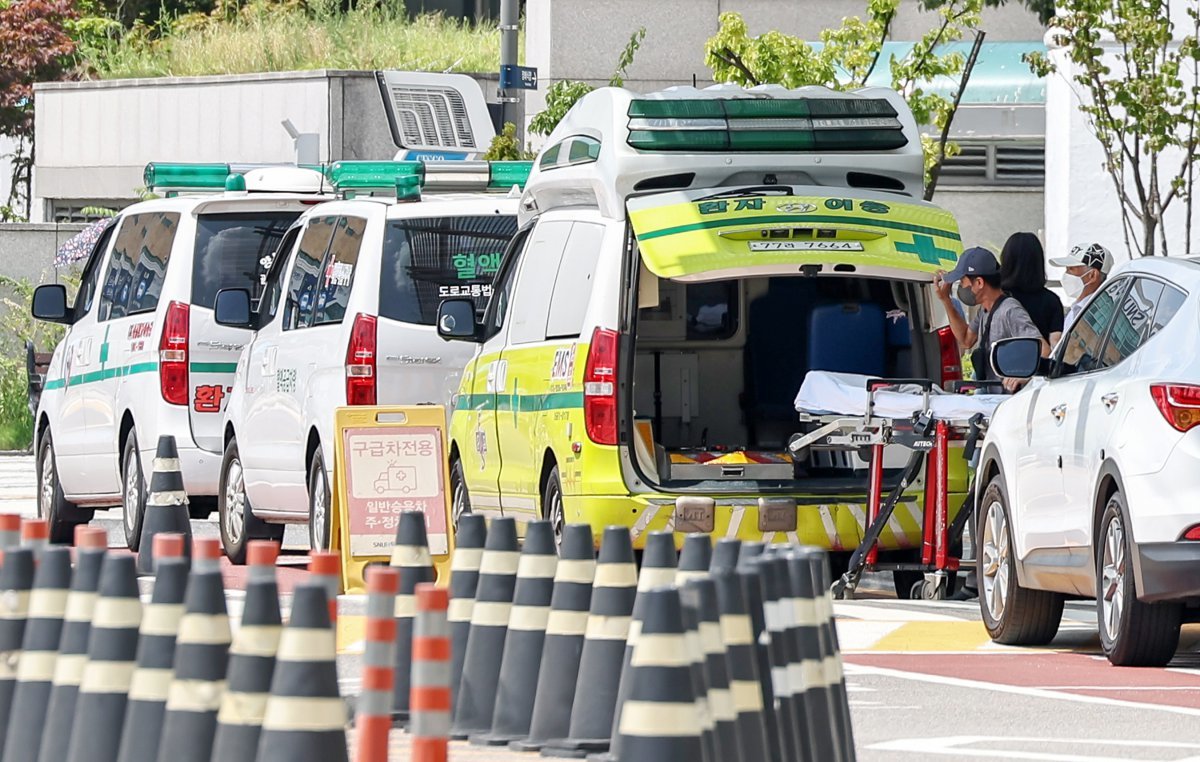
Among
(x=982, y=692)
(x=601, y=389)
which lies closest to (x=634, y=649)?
(x=982, y=692)

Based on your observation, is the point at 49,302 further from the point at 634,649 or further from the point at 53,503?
the point at 634,649

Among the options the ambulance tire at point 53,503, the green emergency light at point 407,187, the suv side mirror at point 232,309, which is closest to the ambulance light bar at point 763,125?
the green emergency light at point 407,187

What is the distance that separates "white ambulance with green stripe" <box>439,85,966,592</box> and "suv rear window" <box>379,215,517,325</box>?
1.73 ft

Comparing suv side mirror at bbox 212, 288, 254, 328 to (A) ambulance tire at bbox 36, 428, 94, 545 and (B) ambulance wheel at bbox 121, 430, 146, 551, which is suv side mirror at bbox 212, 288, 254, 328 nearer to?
(B) ambulance wheel at bbox 121, 430, 146, 551

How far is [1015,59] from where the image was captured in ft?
107

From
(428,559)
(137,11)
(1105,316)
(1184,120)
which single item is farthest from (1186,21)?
(137,11)

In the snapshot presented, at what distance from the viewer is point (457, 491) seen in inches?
584

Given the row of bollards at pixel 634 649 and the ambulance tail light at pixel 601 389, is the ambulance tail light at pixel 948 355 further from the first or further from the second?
the row of bollards at pixel 634 649

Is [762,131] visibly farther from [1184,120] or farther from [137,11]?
[137,11]

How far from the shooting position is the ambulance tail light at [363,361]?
48.2 ft

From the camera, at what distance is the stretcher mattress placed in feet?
42.9

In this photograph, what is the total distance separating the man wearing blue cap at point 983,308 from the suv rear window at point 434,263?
2675 millimetres

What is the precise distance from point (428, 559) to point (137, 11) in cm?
3982

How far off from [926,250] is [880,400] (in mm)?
778
